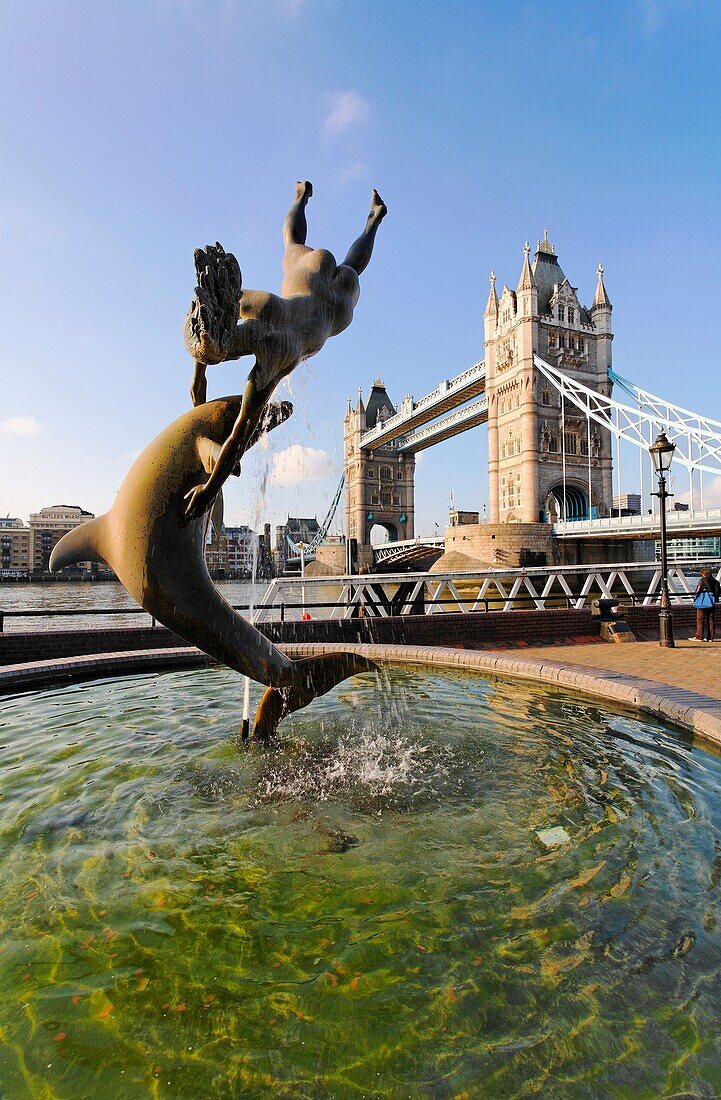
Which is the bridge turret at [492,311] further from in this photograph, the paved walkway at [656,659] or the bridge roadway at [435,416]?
the paved walkway at [656,659]

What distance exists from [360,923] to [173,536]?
2.03 meters

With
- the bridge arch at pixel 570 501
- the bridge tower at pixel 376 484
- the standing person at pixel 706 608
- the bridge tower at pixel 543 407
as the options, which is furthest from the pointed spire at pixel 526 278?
the standing person at pixel 706 608

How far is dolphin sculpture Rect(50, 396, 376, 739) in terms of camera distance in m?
3.06

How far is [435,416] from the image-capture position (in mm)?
75375

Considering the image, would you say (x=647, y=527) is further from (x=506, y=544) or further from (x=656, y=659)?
(x=656, y=659)

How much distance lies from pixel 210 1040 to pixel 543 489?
172 feet

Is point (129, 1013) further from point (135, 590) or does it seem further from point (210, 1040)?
point (135, 590)

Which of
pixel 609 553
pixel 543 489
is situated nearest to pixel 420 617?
pixel 609 553

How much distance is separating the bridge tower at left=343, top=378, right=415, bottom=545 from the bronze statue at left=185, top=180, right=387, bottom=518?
7917cm

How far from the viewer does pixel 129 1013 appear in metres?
1.86

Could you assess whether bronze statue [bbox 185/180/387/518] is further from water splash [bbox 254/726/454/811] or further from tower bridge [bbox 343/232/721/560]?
tower bridge [bbox 343/232/721/560]

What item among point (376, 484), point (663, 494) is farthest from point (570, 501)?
point (663, 494)

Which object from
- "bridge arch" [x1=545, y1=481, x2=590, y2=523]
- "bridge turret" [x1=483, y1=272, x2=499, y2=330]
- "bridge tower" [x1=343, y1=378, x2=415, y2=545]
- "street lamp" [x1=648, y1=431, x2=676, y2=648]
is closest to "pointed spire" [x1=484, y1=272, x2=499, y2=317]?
"bridge turret" [x1=483, y1=272, x2=499, y2=330]

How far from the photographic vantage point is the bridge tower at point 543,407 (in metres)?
51.6
